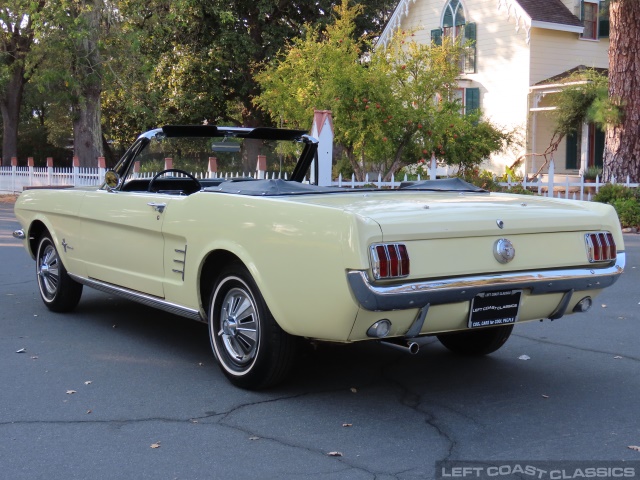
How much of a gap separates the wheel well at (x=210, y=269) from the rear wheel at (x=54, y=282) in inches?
86.5

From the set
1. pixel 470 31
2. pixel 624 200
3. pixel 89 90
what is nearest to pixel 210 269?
pixel 624 200

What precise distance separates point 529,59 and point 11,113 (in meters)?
21.2

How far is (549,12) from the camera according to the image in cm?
2770

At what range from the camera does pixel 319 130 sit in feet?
50.3

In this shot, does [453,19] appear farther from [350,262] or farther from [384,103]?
[350,262]

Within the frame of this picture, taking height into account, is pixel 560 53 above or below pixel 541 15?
below

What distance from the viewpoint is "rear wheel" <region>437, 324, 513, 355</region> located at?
19.6ft

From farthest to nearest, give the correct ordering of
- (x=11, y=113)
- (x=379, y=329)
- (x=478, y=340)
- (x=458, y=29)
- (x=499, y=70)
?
(x=11, y=113) < (x=458, y=29) < (x=499, y=70) < (x=478, y=340) < (x=379, y=329)

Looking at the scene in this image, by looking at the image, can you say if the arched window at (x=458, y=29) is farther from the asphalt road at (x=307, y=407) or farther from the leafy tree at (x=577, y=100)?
the asphalt road at (x=307, y=407)

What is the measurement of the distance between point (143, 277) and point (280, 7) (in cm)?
2695

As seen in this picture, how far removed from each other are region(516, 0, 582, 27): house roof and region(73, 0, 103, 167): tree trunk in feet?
43.0

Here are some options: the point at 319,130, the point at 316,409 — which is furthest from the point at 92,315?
the point at 319,130

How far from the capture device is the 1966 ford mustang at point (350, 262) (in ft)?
14.6

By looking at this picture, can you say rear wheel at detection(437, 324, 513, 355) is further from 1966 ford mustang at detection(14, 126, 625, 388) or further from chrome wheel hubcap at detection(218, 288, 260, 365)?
chrome wheel hubcap at detection(218, 288, 260, 365)
